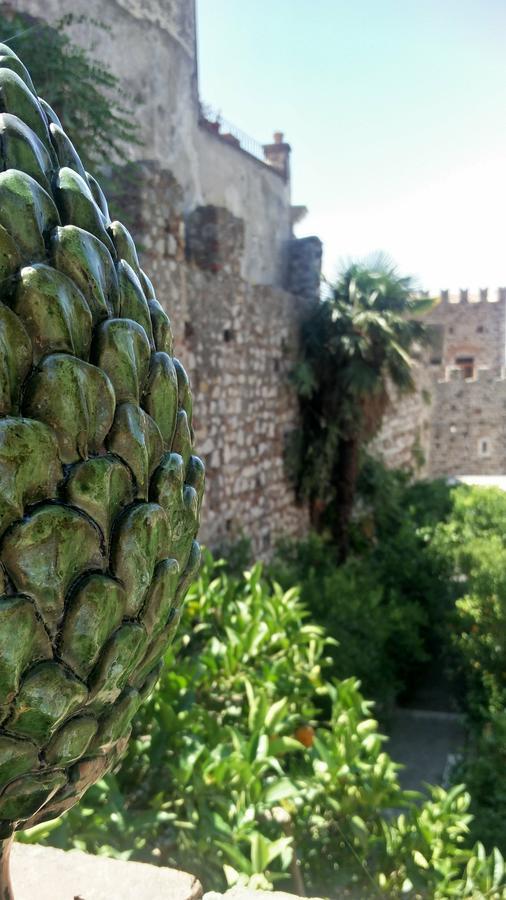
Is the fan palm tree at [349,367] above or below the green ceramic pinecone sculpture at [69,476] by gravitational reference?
above

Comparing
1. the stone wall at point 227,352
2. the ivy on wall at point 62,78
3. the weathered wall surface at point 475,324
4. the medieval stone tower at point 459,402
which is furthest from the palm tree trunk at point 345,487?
the weathered wall surface at point 475,324

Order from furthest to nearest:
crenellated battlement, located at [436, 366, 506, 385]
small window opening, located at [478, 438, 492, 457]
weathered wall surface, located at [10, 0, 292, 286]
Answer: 1. small window opening, located at [478, 438, 492, 457]
2. crenellated battlement, located at [436, 366, 506, 385]
3. weathered wall surface, located at [10, 0, 292, 286]

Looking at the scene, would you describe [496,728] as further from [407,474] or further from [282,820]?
[407,474]

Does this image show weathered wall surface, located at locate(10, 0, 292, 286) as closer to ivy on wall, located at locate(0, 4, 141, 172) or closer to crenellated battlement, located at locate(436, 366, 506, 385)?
ivy on wall, located at locate(0, 4, 141, 172)

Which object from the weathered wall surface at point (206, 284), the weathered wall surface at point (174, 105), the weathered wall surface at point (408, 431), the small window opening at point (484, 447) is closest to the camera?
the weathered wall surface at point (206, 284)

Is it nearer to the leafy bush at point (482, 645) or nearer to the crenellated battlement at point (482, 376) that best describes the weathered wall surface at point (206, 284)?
the leafy bush at point (482, 645)

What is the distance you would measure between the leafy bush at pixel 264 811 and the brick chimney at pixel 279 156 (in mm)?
10923

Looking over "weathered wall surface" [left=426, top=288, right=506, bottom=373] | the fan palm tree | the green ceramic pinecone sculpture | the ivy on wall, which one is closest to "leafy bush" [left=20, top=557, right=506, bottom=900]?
the green ceramic pinecone sculpture

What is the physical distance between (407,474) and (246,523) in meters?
4.38

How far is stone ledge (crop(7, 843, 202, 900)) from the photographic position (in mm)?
1347

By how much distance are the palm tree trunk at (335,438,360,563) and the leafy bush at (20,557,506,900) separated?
17.9 feet

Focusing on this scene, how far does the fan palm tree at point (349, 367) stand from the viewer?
27.9 feet

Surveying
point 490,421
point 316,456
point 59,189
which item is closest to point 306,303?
point 316,456

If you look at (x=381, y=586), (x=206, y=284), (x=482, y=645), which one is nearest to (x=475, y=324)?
(x=381, y=586)
